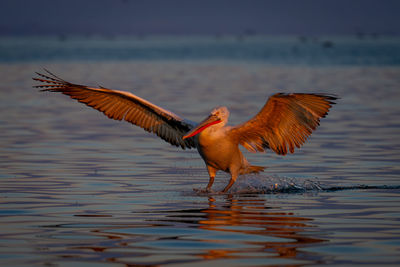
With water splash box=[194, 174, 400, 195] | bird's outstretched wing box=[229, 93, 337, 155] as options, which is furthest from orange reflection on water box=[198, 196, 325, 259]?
bird's outstretched wing box=[229, 93, 337, 155]

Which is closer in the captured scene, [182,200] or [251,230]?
[251,230]

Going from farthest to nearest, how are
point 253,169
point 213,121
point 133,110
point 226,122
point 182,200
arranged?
1. point 133,110
2. point 253,169
3. point 226,122
4. point 213,121
5. point 182,200

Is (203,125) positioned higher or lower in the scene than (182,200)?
higher

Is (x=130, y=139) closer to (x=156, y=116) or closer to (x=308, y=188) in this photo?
(x=156, y=116)

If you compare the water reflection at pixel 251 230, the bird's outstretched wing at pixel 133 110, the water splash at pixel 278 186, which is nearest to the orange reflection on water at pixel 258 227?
the water reflection at pixel 251 230

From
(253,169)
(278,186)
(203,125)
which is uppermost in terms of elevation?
(203,125)

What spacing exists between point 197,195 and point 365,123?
867cm

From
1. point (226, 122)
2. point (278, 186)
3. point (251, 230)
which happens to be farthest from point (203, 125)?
point (251, 230)

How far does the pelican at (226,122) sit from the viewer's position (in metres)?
10.6

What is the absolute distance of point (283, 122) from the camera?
10906mm

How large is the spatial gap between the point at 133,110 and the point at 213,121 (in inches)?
64.1

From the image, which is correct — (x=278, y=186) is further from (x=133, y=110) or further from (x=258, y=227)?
(x=258, y=227)

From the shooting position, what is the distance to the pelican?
34.7ft

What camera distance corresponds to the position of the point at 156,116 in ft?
39.9
